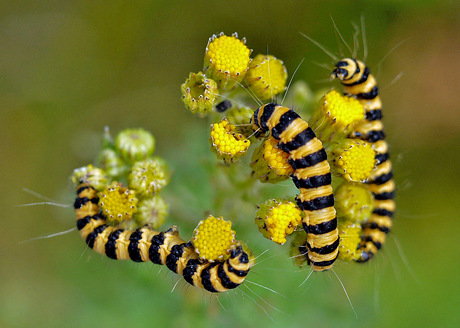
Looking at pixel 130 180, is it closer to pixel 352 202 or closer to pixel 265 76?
pixel 265 76

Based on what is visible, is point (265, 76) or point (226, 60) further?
point (265, 76)

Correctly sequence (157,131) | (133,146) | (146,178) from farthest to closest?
1. (157,131)
2. (133,146)
3. (146,178)

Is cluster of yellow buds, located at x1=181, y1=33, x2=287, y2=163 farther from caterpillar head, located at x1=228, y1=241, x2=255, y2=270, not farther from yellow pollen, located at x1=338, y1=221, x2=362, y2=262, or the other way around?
yellow pollen, located at x1=338, y1=221, x2=362, y2=262

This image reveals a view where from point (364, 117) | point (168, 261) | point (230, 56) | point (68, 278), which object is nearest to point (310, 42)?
point (364, 117)

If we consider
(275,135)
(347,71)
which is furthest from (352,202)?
(347,71)

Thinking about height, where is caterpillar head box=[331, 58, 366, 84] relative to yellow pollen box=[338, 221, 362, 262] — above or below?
above

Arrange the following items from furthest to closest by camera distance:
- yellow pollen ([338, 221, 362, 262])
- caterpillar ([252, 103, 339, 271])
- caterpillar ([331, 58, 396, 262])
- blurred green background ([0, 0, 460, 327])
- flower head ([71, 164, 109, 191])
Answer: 1. blurred green background ([0, 0, 460, 327])
2. flower head ([71, 164, 109, 191])
3. caterpillar ([331, 58, 396, 262])
4. yellow pollen ([338, 221, 362, 262])
5. caterpillar ([252, 103, 339, 271])

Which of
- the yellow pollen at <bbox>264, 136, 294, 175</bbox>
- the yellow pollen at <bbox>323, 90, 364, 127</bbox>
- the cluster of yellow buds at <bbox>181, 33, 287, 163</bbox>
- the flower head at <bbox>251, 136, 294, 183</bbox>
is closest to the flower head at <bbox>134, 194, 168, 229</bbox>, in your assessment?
the cluster of yellow buds at <bbox>181, 33, 287, 163</bbox>
